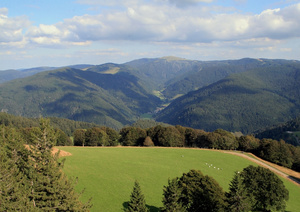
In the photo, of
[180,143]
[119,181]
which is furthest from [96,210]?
[180,143]

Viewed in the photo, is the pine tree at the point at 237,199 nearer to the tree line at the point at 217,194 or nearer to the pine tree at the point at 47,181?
the tree line at the point at 217,194

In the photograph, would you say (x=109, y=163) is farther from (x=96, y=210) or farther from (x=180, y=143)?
(x=180, y=143)

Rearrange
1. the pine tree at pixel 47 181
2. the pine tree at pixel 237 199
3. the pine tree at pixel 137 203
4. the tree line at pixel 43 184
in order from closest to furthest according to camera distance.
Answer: the tree line at pixel 43 184 → the pine tree at pixel 47 181 → the pine tree at pixel 137 203 → the pine tree at pixel 237 199

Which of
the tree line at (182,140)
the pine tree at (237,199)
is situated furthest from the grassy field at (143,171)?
the tree line at (182,140)

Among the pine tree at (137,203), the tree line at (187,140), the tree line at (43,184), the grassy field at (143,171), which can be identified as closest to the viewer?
the tree line at (43,184)

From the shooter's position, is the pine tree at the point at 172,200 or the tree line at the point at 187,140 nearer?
the pine tree at the point at 172,200

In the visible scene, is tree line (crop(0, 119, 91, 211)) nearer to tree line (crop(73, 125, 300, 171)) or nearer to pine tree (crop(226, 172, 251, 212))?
pine tree (crop(226, 172, 251, 212))
